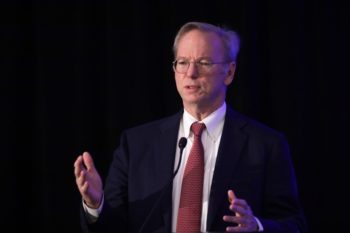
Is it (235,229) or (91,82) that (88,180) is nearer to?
(235,229)

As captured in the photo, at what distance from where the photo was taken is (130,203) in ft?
7.19

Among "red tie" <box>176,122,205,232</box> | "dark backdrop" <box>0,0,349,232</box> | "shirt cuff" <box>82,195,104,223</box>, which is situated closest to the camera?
"shirt cuff" <box>82,195,104,223</box>

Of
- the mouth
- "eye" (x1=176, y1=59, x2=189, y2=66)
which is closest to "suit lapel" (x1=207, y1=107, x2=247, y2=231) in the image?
the mouth

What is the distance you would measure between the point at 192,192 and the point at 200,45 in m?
0.71

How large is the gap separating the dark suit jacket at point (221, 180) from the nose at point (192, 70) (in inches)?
10.6

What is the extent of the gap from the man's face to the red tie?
173 mm

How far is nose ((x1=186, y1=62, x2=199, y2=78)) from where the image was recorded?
2.22 meters

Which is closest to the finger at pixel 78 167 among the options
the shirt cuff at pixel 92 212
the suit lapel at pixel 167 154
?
the shirt cuff at pixel 92 212

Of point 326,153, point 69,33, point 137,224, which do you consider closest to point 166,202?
point 137,224

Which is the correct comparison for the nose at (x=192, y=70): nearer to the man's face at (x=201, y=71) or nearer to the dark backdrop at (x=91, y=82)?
the man's face at (x=201, y=71)

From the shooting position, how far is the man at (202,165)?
208 centimetres

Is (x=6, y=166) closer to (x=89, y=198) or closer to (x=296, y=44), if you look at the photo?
(x=89, y=198)

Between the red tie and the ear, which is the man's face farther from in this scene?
the red tie

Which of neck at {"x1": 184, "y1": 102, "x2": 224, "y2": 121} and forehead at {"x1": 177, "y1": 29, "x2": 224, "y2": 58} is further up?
forehead at {"x1": 177, "y1": 29, "x2": 224, "y2": 58}
